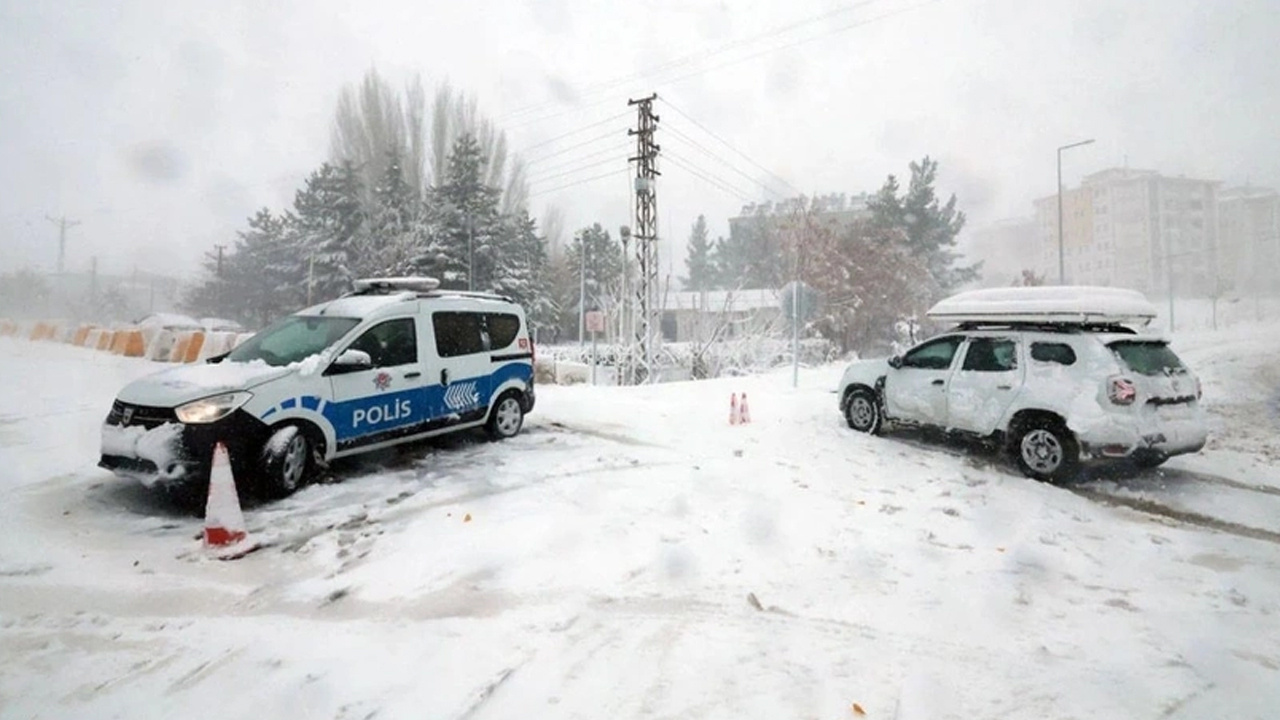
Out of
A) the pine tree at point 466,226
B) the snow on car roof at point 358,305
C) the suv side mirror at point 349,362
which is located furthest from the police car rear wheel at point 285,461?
the pine tree at point 466,226

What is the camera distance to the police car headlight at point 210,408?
470cm

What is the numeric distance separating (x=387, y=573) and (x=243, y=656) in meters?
0.98

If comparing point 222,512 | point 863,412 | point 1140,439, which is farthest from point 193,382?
point 1140,439

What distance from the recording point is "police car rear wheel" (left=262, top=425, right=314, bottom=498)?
5004 millimetres

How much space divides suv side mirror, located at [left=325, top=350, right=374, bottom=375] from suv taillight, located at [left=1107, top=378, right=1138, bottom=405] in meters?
6.81

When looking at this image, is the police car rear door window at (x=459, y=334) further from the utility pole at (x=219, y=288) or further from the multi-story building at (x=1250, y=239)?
the utility pole at (x=219, y=288)

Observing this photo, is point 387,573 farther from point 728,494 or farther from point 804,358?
point 804,358

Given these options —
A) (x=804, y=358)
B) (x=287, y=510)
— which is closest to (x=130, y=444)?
(x=287, y=510)

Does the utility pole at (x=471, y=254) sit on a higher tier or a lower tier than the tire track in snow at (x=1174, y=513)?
higher

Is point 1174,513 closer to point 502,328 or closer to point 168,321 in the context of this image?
point 502,328

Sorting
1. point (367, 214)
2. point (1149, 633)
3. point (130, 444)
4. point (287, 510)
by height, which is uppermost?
point (367, 214)

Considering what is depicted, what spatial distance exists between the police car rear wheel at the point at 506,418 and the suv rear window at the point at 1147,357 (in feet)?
21.0

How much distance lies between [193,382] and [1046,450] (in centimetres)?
778

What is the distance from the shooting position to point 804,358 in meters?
26.9
